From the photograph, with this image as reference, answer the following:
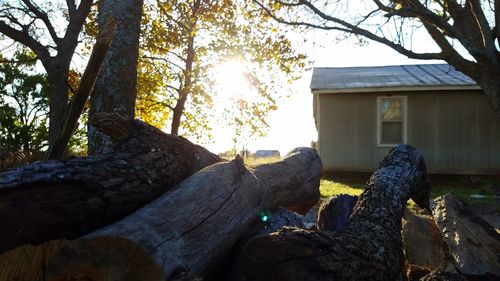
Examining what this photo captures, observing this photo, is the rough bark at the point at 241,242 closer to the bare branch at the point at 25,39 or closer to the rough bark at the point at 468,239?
the rough bark at the point at 468,239

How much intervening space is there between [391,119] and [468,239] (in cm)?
1168

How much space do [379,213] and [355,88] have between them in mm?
12245

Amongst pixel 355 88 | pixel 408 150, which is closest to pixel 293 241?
pixel 408 150

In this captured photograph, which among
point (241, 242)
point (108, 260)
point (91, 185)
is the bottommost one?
point (241, 242)

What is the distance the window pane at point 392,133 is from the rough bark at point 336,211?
1111 cm

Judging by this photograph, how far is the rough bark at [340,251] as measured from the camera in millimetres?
2482

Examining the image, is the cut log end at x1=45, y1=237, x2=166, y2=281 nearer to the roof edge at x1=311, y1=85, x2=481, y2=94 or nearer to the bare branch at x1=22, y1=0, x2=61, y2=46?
the bare branch at x1=22, y1=0, x2=61, y2=46

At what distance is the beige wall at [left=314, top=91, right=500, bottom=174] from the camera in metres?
15.2

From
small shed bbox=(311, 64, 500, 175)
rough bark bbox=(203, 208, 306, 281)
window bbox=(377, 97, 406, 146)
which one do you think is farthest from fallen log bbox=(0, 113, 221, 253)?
window bbox=(377, 97, 406, 146)

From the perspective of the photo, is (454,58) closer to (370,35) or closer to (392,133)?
(370,35)

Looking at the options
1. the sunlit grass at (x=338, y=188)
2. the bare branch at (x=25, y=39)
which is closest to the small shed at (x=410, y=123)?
the sunlit grass at (x=338, y=188)

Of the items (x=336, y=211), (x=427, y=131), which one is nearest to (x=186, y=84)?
(x=427, y=131)

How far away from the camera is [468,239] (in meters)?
4.70

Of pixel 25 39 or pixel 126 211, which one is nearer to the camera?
pixel 126 211
